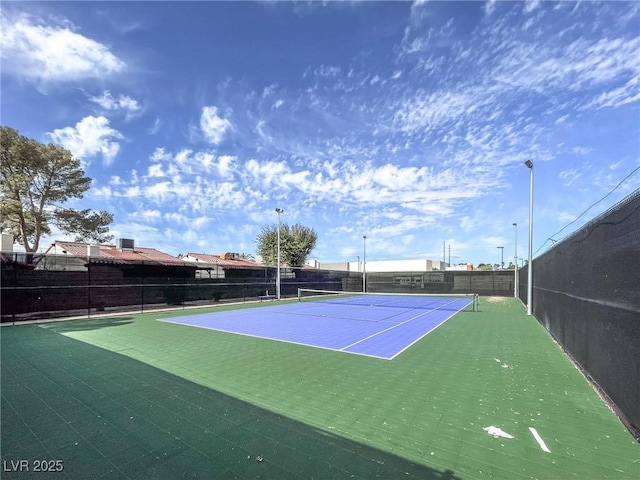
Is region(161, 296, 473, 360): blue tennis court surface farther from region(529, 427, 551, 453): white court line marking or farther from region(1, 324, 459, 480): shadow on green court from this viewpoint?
region(1, 324, 459, 480): shadow on green court

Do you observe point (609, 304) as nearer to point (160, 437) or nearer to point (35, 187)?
point (160, 437)

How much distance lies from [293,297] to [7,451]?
71.6ft

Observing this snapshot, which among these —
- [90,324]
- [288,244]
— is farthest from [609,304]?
[288,244]

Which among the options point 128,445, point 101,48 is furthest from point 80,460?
point 101,48

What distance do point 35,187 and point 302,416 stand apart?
2130cm

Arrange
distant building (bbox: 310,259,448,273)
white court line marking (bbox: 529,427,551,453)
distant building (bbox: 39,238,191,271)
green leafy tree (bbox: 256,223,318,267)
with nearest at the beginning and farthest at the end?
white court line marking (bbox: 529,427,551,453) < distant building (bbox: 39,238,191,271) < green leafy tree (bbox: 256,223,318,267) < distant building (bbox: 310,259,448,273)

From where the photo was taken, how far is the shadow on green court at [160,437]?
2.82 metres

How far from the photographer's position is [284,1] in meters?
11.5

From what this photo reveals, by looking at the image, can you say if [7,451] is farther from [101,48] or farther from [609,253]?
[101,48]

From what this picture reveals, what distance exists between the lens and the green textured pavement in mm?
2887

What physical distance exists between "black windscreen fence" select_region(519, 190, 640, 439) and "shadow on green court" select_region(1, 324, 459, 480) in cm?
246

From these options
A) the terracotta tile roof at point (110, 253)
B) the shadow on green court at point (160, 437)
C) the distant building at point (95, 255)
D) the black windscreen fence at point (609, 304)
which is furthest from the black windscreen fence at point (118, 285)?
the black windscreen fence at point (609, 304)

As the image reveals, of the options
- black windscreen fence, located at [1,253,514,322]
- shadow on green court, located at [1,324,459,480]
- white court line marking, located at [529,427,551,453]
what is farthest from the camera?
black windscreen fence, located at [1,253,514,322]

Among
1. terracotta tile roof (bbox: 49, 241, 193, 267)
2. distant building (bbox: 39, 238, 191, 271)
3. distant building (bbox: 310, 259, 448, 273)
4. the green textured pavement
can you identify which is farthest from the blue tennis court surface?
distant building (bbox: 310, 259, 448, 273)
